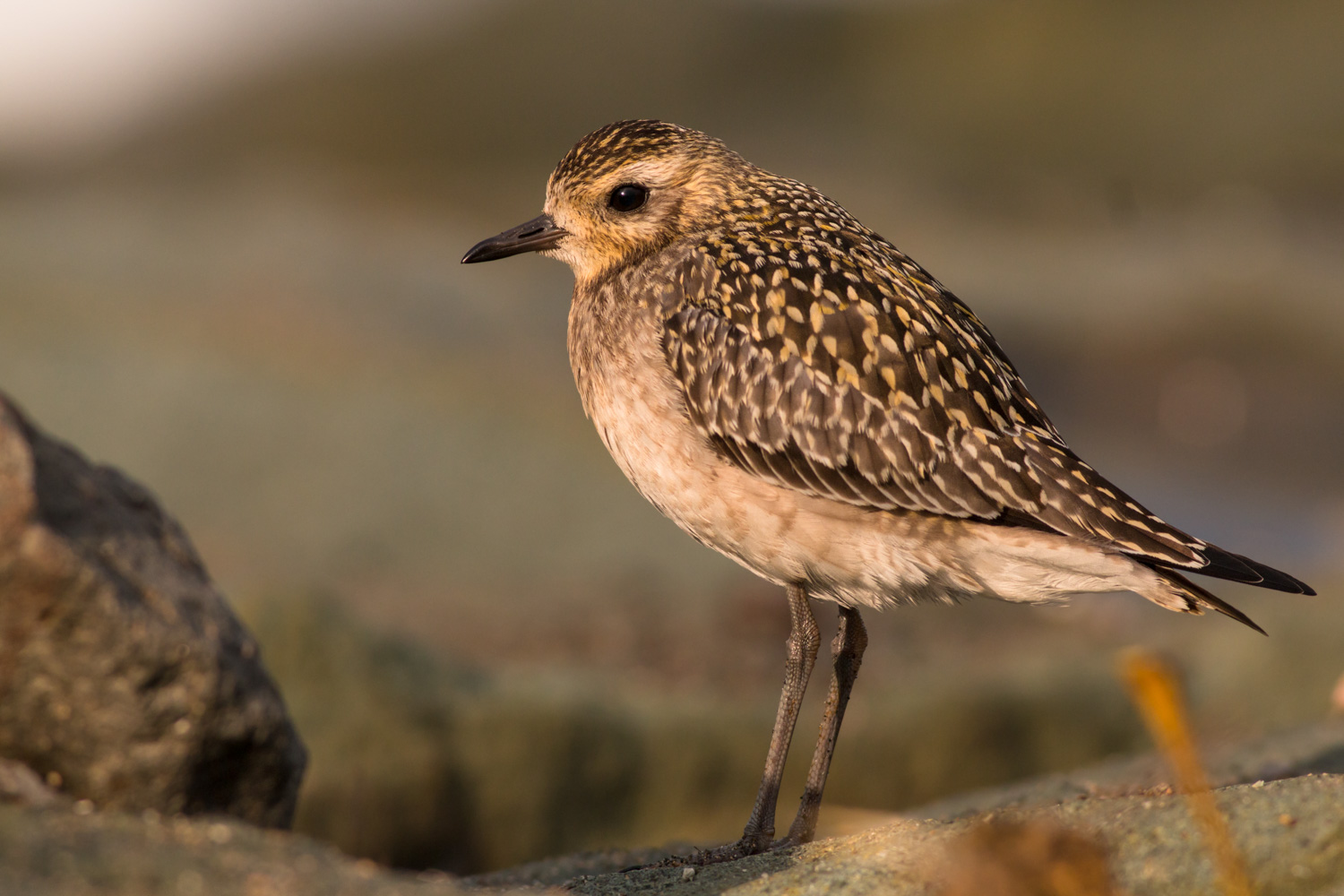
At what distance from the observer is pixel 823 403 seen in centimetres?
623

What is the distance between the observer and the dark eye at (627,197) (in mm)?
7086

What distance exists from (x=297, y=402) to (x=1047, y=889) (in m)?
14.9

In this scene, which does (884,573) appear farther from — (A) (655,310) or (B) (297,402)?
(B) (297,402)

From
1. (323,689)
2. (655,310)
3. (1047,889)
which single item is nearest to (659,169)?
(655,310)

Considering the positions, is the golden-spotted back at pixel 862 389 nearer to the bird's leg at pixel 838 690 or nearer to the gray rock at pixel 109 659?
the bird's leg at pixel 838 690

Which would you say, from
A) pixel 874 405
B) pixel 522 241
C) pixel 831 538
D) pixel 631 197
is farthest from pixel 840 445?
pixel 522 241

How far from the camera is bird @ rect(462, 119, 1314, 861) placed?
234 inches

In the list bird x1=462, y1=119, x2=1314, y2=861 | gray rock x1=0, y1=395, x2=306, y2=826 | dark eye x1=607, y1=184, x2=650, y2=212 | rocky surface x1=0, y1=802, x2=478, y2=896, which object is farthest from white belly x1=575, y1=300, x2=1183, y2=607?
rocky surface x1=0, y1=802, x2=478, y2=896

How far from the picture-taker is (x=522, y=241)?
7316 mm

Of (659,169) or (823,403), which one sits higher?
(659,169)

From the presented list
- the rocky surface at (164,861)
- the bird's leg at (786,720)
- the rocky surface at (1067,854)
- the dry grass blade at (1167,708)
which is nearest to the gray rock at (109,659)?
the rocky surface at (164,861)

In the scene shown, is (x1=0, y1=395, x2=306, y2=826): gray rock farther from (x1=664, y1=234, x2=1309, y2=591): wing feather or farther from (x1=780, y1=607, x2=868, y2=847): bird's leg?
(x1=780, y1=607, x2=868, y2=847): bird's leg

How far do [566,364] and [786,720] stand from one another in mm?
12899

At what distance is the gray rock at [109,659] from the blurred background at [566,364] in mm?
3508
